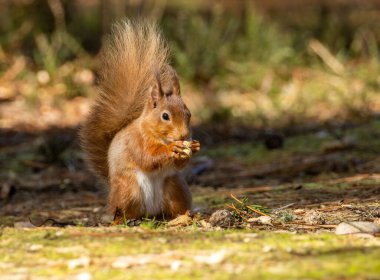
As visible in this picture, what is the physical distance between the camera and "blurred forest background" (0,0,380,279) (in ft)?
6.77

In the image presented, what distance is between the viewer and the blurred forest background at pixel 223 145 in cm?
206

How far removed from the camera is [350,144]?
16.0ft

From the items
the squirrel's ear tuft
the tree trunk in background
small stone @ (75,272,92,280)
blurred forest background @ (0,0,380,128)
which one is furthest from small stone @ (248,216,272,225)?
the tree trunk in background

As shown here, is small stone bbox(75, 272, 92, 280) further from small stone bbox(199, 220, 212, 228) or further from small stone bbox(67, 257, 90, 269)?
small stone bbox(199, 220, 212, 228)

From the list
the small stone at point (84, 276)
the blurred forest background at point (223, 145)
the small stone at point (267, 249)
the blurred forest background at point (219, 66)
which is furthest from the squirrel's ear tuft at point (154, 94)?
the blurred forest background at point (219, 66)

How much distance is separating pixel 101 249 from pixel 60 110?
480cm

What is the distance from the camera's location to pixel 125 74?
3438 millimetres

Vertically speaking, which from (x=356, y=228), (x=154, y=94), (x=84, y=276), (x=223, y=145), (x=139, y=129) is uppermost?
(x=223, y=145)

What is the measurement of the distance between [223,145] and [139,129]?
258cm

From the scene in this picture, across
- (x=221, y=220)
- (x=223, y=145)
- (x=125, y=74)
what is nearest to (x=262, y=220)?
(x=221, y=220)

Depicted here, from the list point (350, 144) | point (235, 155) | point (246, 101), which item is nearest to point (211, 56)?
point (246, 101)

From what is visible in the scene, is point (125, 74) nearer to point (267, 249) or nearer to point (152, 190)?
point (152, 190)

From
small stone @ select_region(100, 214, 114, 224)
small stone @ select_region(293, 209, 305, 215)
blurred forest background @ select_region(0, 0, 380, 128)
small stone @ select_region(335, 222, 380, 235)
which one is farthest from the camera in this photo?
blurred forest background @ select_region(0, 0, 380, 128)

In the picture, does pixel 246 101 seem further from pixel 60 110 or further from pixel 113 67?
pixel 113 67
